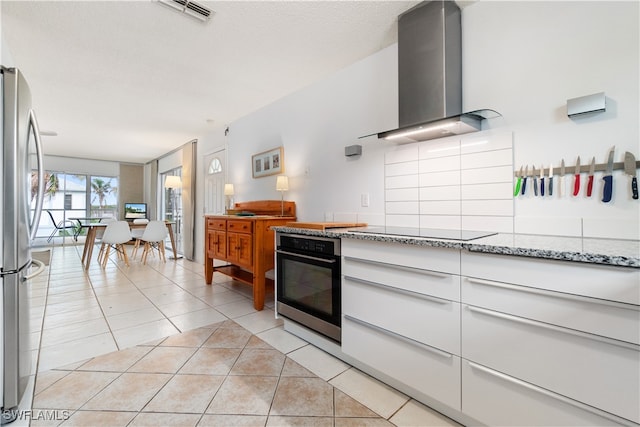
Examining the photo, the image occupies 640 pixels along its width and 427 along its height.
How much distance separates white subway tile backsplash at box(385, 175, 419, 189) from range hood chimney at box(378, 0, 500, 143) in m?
0.32

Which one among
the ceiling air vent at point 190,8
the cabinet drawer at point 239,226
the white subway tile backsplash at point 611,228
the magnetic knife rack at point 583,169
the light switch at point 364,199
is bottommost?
the cabinet drawer at point 239,226

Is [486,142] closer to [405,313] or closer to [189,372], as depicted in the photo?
[405,313]

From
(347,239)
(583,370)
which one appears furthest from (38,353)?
(583,370)

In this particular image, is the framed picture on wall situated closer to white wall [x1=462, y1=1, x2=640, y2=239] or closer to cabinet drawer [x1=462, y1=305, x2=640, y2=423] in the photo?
white wall [x1=462, y1=1, x2=640, y2=239]

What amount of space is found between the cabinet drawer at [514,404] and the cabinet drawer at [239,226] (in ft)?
7.43

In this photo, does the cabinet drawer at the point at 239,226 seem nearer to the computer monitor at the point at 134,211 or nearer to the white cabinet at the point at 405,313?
the white cabinet at the point at 405,313

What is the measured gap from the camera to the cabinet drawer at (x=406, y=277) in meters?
1.31

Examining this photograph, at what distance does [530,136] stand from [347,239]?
1217mm

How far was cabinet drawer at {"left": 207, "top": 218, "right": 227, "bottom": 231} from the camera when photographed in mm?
3445

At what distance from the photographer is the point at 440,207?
1.98 metres

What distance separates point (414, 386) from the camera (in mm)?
1439

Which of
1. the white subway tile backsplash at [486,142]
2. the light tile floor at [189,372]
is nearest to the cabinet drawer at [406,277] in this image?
the light tile floor at [189,372]

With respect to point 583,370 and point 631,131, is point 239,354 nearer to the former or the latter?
point 583,370

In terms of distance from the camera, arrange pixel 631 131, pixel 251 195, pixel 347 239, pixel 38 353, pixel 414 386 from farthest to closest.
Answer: pixel 251 195
pixel 38 353
pixel 347 239
pixel 414 386
pixel 631 131
